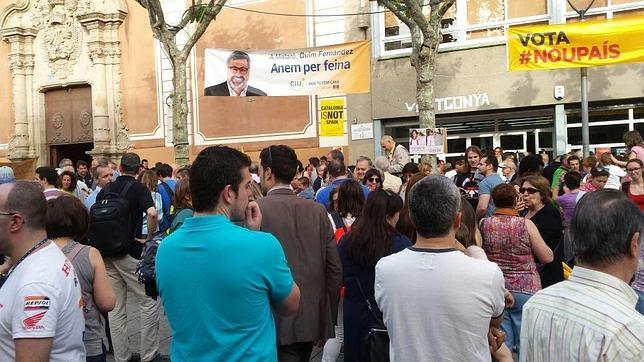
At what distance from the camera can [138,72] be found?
19656mm

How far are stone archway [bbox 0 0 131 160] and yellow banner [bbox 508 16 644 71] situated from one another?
41.1ft

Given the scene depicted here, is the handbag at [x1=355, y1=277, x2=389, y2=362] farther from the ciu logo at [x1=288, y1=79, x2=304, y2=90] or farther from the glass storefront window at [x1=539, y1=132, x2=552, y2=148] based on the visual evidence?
the glass storefront window at [x1=539, y1=132, x2=552, y2=148]

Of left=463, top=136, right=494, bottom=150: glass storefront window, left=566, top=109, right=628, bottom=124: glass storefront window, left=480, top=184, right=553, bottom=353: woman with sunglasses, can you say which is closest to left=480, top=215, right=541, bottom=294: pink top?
left=480, top=184, right=553, bottom=353: woman with sunglasses

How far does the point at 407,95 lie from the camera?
631 inches

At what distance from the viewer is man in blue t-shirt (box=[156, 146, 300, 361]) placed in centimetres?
255

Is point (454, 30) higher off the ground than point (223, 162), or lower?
higher

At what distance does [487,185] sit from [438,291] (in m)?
5.12

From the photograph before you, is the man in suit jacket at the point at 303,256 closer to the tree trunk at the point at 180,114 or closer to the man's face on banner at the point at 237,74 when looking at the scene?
the tree trunk at the point at 180,114

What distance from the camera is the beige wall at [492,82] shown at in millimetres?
14062

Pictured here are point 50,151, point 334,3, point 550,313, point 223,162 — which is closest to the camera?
point 550,313

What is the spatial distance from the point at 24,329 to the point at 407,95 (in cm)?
1424

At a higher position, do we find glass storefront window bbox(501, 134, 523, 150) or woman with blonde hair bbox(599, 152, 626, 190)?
glass storefront window bbox(501, 134, 523, 150)

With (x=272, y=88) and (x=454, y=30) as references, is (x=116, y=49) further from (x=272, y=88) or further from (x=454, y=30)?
(x=454, y=30)

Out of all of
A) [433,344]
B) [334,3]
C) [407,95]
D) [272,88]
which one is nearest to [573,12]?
[407,95]
